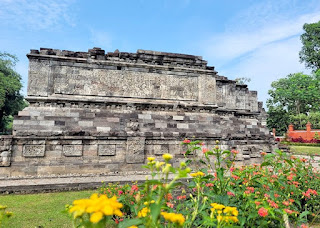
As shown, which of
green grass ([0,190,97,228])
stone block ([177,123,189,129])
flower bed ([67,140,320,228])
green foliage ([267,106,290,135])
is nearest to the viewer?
flower bed ([67,140,320,228])

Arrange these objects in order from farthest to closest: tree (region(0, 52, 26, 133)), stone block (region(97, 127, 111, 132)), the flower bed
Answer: tree (region(0, 52, 26, 133)), stone block (region(97, 127, 111, 132)), the flower bed

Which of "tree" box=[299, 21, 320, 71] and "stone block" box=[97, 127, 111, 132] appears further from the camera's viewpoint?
"tree" box=[299, 21, 320, 71]

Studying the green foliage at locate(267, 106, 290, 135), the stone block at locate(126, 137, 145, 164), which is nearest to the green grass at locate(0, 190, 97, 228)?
the stone block at locate(126, 137, 145, 164)

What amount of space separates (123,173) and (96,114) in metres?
2.82

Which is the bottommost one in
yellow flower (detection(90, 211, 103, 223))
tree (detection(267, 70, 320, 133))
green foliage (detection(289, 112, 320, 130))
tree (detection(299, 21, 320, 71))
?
yellow flower (detection(90, 211, 103, 223))

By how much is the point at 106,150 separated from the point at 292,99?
40.7 metres

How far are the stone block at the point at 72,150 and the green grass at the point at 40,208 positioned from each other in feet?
6.59

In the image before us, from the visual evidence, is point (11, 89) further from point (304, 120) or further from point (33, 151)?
point (304, 120)

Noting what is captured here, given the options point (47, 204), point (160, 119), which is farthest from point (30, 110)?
point (160, 119)

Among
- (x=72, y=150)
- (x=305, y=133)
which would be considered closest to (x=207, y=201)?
(x=72, y=150)

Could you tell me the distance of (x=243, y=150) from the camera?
32.9 ft

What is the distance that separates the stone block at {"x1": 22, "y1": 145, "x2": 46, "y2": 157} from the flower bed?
4769 mm

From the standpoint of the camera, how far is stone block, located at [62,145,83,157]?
7.58 m

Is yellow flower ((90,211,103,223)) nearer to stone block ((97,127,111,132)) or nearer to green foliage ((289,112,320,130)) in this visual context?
stone block ((97,127,111,132))
